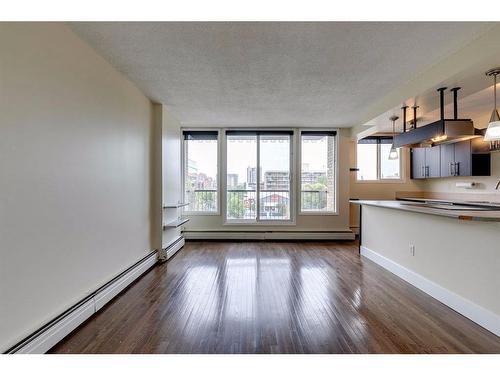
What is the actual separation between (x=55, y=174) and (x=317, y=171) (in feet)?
16.1

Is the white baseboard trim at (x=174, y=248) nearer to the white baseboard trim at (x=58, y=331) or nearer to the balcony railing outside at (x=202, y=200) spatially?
the balcony railing outside at (x=202, y=200)

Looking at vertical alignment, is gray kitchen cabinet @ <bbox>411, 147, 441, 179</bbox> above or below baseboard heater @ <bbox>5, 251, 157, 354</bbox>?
above

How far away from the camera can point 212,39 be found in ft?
7.23

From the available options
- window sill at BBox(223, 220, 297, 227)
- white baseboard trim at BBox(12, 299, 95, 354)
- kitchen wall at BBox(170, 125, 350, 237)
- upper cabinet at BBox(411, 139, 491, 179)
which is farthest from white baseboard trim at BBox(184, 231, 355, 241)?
white baseboard trim at BBox(12, 299, 95, 354)

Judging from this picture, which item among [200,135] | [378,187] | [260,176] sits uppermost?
[200,135]

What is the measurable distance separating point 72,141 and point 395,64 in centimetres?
326

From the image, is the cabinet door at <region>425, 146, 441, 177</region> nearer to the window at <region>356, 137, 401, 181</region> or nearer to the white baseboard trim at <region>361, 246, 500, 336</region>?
the window at <region>356, 137, 401, 181</region>

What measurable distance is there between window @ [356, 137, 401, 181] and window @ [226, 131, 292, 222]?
1800mm

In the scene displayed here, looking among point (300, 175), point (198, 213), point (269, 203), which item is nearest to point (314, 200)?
point (300, 175)

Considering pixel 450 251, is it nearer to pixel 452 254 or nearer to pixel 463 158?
pixel 452 254

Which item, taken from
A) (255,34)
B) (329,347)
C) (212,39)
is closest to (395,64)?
(255,34)

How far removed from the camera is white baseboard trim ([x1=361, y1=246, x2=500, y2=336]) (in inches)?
82.4

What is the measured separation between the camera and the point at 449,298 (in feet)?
8.30
